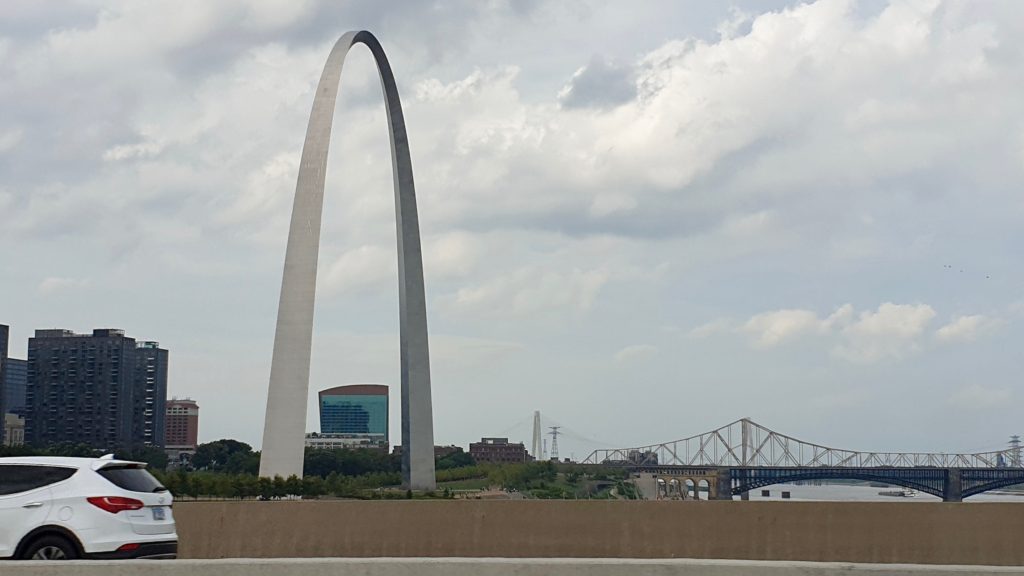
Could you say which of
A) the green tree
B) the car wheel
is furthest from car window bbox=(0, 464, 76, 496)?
the green tree

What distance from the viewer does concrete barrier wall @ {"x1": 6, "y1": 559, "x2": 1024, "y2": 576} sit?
9109 mm

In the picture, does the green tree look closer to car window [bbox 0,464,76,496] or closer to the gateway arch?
the gateway arch

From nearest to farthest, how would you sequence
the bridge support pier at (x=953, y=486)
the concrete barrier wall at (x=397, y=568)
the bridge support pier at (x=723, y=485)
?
the concrete barrier wall at (x=397, y=568) < the bridge support pier at (x=953, y=486) < the bridge support pier at (x=723, y=485)

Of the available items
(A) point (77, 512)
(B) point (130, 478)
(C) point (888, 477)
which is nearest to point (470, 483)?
(C) point (888, 477)

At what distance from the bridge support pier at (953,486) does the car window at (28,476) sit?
103 meters

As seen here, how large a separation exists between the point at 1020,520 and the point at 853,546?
243 cm

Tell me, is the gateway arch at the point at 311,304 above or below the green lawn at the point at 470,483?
above

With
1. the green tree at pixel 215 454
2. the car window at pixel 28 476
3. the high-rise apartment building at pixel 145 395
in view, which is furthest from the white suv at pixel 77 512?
the high-rise apartment building at pixel 145 395

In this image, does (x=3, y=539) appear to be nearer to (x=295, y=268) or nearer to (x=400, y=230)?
(x=295, y=268)

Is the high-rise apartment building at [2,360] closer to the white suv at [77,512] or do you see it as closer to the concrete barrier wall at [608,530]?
the concrete barrier wall at [608,530]

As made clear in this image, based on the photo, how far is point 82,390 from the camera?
177000 mm

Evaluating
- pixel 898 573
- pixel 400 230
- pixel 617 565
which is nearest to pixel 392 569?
pixel 617 565

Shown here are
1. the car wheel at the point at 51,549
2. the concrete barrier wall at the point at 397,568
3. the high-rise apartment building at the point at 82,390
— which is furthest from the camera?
the high-rise apartment building at the point at 82,390

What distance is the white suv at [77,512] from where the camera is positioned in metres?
13.1
